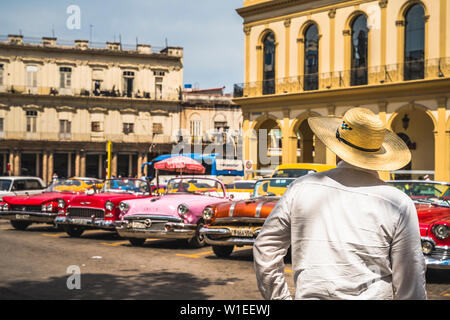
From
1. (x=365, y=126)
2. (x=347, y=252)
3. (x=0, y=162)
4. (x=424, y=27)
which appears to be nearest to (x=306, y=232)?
(x=347, y=252)

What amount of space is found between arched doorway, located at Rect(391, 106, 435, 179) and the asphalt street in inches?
801

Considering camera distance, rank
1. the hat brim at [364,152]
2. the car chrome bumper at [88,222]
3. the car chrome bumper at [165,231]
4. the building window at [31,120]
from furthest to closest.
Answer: the building window at [31,120] → the car chrome bumper at [88,222] → the car chrome bumper at [165,231] → the hat brim at [364,152]

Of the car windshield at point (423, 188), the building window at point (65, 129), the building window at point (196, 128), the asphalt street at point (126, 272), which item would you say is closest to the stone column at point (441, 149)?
the car windshield at point (423, 188)

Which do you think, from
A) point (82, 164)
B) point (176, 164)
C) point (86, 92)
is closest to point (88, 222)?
point (176, 164)

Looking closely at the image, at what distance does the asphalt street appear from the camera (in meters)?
6.47

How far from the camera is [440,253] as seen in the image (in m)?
7.47

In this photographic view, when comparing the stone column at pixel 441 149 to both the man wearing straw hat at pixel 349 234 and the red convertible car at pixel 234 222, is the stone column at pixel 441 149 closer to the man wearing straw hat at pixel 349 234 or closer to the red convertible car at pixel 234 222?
the red convertible car at pixel 234 222

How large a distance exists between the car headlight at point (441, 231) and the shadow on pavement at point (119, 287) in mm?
2859

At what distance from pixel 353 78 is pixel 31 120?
108 feet

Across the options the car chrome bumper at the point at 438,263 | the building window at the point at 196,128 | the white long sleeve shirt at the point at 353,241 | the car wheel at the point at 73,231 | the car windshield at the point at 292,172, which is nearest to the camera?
the white long sleeve shirt at the point at 353,241

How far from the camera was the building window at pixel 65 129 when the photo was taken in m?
51.4

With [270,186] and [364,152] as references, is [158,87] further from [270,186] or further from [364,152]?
[364,152]

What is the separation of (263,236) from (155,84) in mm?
53120
